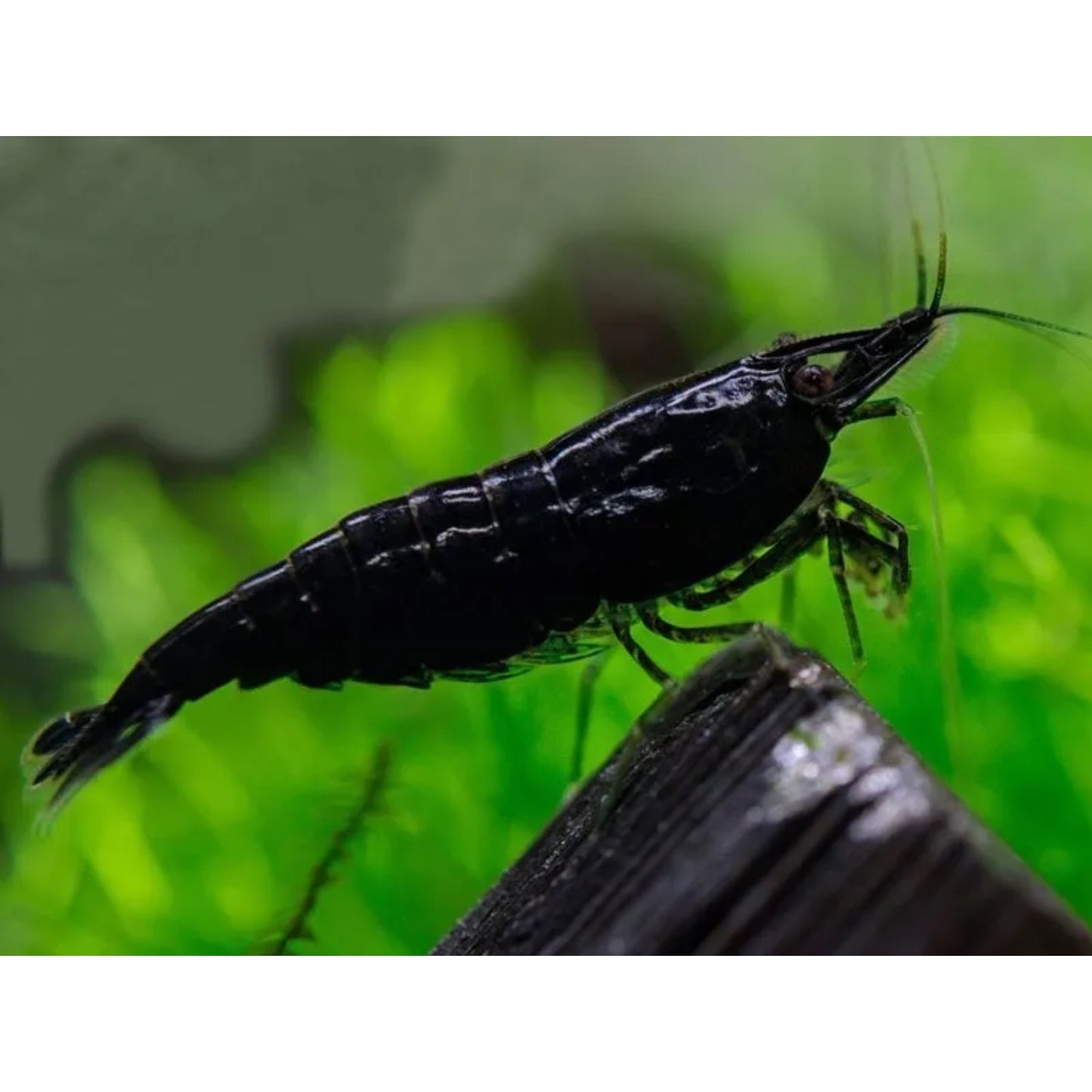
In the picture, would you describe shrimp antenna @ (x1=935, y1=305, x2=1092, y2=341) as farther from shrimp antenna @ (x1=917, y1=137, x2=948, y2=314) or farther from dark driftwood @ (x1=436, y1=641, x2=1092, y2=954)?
dark driftwood @ (x1=436, y1=641, x2=1092, y2=954)

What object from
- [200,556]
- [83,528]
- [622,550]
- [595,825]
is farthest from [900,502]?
[83,528]

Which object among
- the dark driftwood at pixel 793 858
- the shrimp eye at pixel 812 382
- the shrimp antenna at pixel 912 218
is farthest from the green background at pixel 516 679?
the dark driftwood at pixel 793 858

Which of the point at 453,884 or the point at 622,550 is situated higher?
the point at 622,550

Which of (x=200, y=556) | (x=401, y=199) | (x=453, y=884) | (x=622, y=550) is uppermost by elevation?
(x=401, y=199)

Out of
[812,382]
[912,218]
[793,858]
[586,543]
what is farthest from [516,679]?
[912,218]

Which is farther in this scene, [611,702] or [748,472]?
[611,702]
